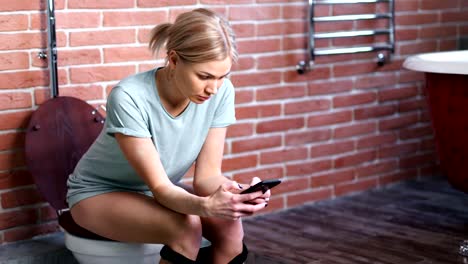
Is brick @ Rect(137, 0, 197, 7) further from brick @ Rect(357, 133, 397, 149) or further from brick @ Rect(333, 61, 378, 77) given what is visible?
brick @ Rect(357, 133, 397, 149)

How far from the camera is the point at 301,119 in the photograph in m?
3.55

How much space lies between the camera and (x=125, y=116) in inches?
85.5

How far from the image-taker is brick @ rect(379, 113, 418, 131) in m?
3.88

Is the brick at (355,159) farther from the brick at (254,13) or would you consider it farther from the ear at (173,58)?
the ear at (173,58)

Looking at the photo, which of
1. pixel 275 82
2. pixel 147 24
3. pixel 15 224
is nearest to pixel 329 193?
pixel 275 82

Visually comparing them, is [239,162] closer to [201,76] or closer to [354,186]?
[354,186]

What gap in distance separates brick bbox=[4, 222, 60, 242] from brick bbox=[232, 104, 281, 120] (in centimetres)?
90

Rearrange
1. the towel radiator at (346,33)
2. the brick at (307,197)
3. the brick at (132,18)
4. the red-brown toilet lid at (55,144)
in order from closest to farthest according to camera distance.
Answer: the red-brown toilet lid at (55,144) → the brick at (132,18) → the towel radiator at (346,33) → the brick at (307,197)

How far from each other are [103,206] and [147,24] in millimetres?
980

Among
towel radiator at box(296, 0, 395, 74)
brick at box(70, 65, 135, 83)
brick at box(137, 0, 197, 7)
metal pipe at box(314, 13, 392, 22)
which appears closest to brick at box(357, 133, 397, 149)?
towel radiator at box(296, 0, 395, 74)

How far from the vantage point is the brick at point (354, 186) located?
3756 mm

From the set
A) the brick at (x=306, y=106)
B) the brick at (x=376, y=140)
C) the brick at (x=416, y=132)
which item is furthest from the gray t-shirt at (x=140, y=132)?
the brick at (x=416, y=132)

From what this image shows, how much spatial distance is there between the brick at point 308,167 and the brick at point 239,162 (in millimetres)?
213

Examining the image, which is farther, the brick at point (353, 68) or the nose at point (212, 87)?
the brick at point (353, 68)
